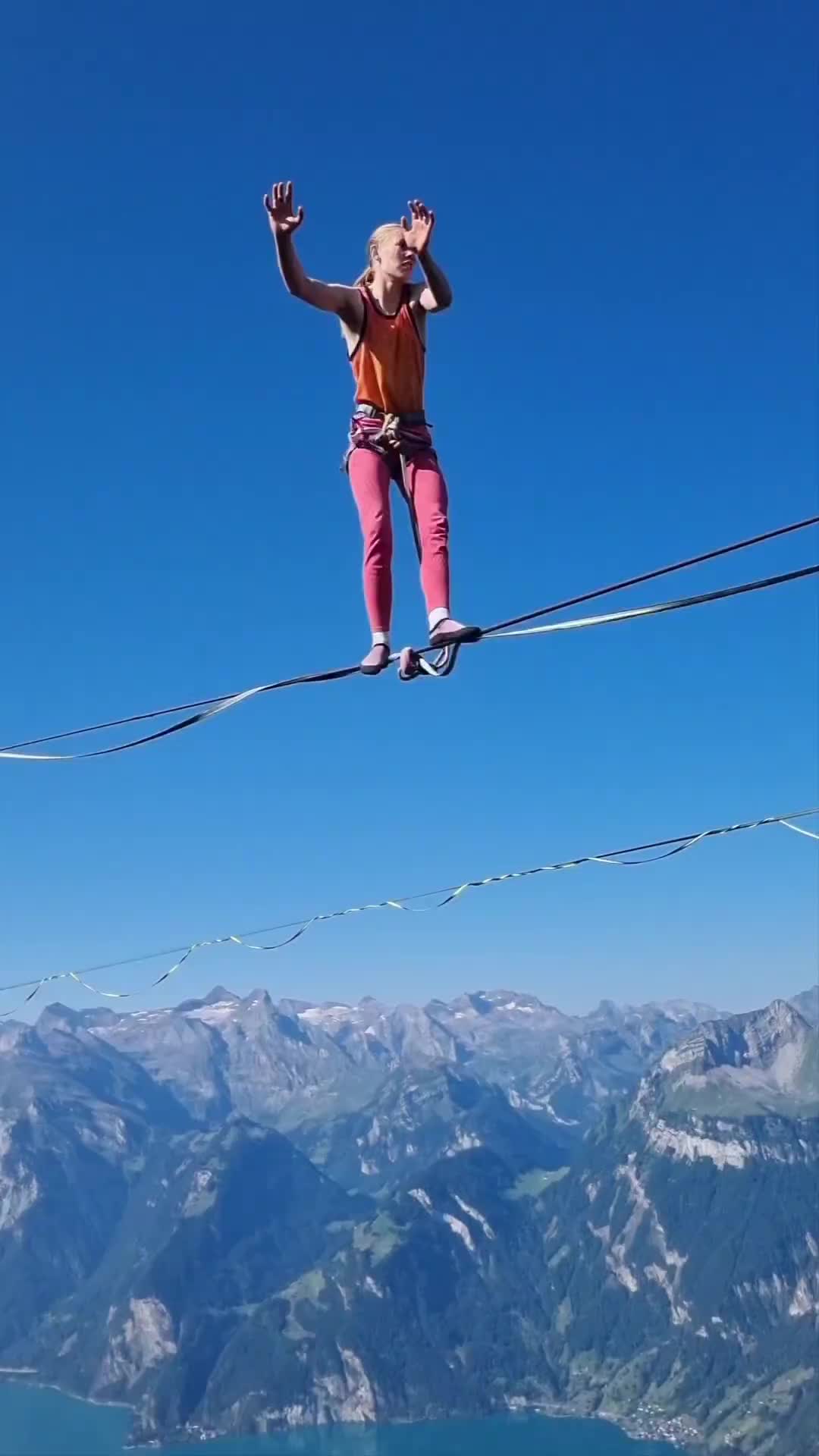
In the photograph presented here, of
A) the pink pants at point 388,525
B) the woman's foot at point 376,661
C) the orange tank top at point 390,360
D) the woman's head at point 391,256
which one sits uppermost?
the woman's head at point 391,256

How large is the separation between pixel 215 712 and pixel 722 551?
3.72 m

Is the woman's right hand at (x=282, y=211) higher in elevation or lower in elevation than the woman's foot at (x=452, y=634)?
higher

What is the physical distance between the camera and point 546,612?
537 cm

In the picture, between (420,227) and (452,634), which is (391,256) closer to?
(420,227)

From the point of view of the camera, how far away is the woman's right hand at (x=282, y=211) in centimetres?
543

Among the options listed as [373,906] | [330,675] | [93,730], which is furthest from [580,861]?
[330,675]

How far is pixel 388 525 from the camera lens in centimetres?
594

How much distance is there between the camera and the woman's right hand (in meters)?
5.43

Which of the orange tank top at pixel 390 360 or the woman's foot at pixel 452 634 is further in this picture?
the orange tank top at pixel 390 360

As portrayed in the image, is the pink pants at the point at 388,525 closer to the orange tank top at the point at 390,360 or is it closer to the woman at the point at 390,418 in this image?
the woman at the point at 390,418

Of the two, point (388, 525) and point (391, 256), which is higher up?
point (391, 256)

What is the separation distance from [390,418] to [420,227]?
0.88 meters

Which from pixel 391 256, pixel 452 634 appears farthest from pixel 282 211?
pixel 452 634

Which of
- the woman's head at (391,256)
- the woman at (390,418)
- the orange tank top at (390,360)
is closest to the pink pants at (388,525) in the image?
the woman at (390,418)
